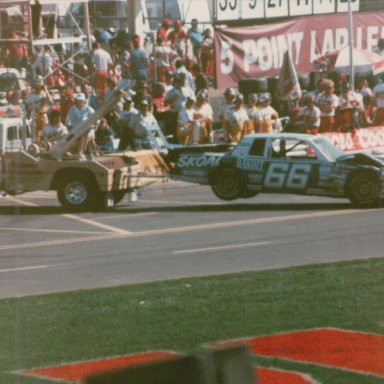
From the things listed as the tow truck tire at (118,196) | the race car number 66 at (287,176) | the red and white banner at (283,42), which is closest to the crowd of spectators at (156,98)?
the red and white banner at (283,42)

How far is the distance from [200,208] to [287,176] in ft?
5.39

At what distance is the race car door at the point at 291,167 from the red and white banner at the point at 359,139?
17.2 ft

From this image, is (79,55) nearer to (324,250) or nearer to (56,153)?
(56,153)

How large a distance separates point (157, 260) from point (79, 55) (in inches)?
529

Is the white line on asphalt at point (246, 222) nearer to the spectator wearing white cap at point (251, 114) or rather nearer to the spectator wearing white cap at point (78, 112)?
the spectator wearing white cap at point (78, 112)

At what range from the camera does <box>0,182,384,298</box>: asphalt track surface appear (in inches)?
585

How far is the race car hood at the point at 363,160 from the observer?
20.8m

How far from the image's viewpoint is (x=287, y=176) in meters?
21.4

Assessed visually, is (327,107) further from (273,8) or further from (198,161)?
(198,161)

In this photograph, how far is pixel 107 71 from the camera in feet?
88.4

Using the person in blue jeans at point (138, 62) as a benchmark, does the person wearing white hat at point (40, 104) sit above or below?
below

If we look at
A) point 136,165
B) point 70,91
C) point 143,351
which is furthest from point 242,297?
point 70,91

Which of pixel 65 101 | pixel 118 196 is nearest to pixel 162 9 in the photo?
pixel 65 101

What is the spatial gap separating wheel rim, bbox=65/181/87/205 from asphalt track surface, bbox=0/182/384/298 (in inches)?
11.4
